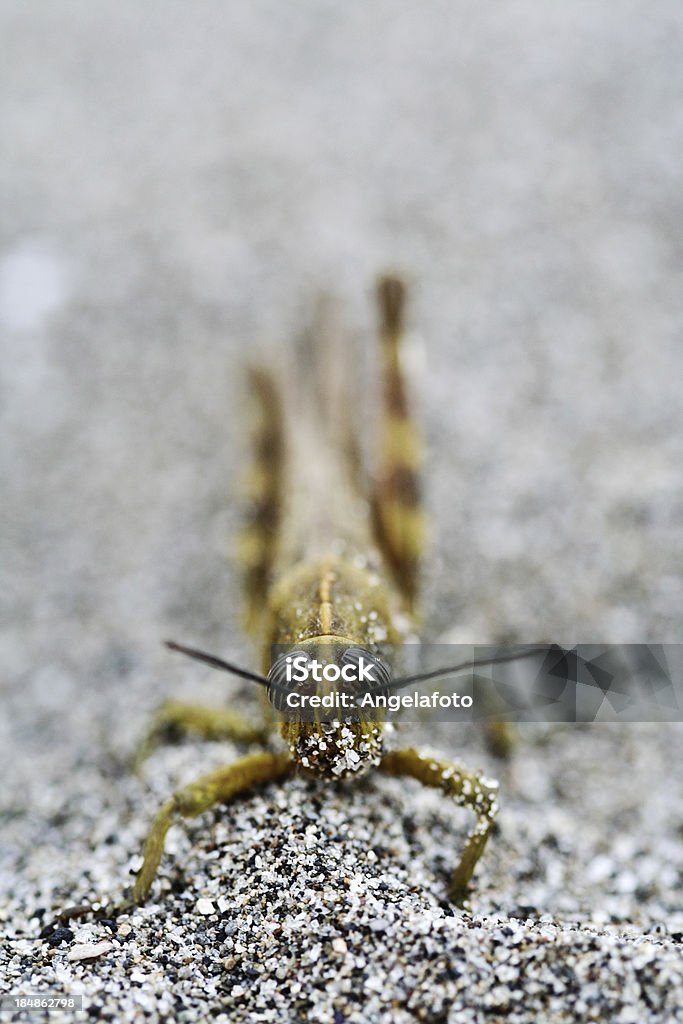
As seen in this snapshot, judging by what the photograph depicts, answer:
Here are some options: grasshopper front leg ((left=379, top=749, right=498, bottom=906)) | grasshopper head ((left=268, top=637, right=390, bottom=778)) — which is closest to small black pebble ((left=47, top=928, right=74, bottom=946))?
grasshopper head ((left=268, top=637, right=390, bottom=778))

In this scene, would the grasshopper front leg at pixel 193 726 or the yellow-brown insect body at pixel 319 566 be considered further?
the grasshopper front leg at pixel 193 726

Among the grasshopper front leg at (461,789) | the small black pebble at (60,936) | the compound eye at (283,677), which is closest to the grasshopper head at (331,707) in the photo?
the compound eye at (283,677)

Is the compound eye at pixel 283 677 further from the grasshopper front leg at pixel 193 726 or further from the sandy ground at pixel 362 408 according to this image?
the grasshopper front leg at pixel 193 726

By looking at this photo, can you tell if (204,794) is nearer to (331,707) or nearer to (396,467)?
(331,707)

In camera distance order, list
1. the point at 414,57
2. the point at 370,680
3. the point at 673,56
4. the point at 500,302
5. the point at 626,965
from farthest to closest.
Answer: the point at 414,57 → the point at 673,56 → the point at 500,302 → the point at 370,680 → the point at 626,965

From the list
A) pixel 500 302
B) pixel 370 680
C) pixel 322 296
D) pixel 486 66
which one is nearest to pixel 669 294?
pixel 500 302

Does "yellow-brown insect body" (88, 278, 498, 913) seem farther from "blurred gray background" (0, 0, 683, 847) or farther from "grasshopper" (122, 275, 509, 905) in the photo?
"blurred gray background" (0, 0, 683, 847)

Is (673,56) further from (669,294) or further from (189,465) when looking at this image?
(189,465)
